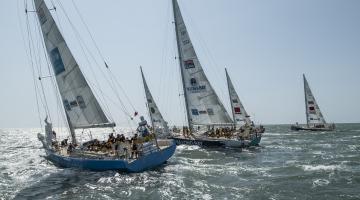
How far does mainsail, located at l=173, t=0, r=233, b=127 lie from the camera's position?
43.6 m

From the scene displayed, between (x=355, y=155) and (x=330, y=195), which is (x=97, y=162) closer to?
(x=330, y=195)

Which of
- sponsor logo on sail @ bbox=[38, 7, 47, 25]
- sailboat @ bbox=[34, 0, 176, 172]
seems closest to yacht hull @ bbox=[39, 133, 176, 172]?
sailboat @ bbox=[34, 0, 176, 172]

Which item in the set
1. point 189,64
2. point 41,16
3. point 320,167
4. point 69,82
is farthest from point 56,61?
point 320,167

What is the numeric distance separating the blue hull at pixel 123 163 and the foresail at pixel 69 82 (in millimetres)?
2712

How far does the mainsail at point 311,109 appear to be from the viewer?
3338 inches

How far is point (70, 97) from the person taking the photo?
2902cm

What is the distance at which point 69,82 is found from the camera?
28844 millimetres

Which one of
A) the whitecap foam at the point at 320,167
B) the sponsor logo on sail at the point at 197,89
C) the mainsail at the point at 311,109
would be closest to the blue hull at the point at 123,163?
the whitecap foam at the point at 320,167

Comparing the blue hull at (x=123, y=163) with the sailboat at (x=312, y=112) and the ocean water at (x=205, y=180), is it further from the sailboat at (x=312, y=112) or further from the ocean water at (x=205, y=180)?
the sailboat at (x=312, y=112)

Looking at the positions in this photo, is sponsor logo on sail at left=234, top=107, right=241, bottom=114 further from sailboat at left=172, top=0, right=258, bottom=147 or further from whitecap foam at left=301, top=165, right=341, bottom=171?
whitecap foam at left=301, top=165, right=341, bottom=171

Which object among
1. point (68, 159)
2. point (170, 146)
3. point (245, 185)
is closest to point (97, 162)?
point (68, 159)

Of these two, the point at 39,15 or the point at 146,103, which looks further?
the point at 146,103

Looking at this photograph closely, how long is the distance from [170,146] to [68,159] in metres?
6.58

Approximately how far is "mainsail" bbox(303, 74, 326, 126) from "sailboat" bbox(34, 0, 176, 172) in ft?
203
